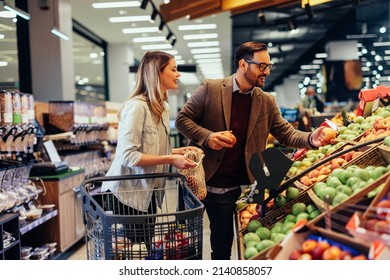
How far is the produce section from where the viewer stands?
1527 mm

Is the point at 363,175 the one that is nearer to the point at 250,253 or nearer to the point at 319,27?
the point at 250,253

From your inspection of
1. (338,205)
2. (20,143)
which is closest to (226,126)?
(338,205)

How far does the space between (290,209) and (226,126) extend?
765 mm

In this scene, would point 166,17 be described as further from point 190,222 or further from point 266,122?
point 190,222

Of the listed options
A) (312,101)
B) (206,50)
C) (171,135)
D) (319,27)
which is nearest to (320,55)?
(206,50)

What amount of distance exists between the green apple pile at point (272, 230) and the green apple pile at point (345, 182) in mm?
87

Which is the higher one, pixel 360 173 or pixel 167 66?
pixel 167 66

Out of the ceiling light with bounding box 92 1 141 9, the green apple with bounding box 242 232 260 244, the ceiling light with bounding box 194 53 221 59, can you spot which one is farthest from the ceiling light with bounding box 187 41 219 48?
the green apple with bounding box 242 232 260 244

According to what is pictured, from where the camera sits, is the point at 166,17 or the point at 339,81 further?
the point at 339,81

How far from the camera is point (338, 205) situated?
169cm

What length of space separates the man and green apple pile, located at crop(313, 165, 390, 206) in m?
0.66

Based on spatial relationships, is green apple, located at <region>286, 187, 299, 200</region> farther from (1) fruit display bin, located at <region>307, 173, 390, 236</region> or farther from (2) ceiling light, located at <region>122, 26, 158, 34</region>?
(2) ceiling light, located at <region>122, 26, 158, 34</region>

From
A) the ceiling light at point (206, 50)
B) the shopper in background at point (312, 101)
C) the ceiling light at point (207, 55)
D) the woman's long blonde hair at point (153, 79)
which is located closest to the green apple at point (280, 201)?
the woman's long blonde hair at point (153, 79)

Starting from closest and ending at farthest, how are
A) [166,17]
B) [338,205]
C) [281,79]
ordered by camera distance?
[338,205], [166,17], [281,79]
